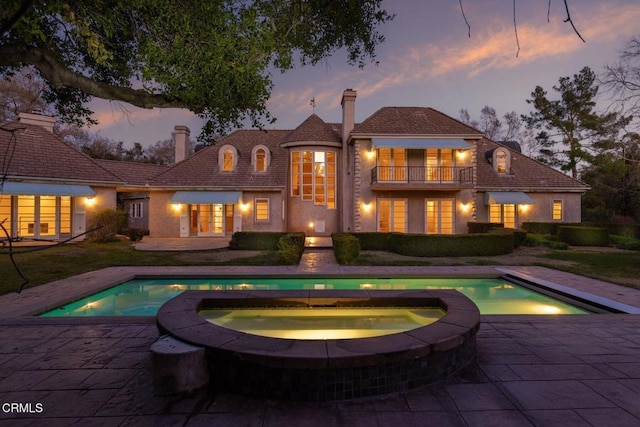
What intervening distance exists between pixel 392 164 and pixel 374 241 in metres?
5.79

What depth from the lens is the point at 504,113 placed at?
1607 inches

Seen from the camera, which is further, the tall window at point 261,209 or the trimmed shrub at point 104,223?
the tall window at point 261,209

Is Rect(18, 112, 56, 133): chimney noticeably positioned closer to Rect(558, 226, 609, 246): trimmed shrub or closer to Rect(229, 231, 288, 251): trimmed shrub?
Rect(229, 231, 288, 251): trimmed shrub

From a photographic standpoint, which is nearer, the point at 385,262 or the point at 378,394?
the point at 378,394

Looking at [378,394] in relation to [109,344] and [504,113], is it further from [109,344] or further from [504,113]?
[504,113]

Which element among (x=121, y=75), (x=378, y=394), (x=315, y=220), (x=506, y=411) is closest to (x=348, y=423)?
(x=378, y=394)

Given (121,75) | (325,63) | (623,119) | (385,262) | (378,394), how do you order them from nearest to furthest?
(378,394) < (121,75) < (325,63) < (385,262) < (623,119)

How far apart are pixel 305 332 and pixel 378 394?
6.37ft

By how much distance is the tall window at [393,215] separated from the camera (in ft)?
65.9

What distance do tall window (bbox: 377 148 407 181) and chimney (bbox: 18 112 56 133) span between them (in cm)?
2189

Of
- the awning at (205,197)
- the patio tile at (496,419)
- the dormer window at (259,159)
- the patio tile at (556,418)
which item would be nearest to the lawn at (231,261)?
the awning at (205,197)

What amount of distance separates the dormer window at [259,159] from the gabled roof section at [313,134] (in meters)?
1.52

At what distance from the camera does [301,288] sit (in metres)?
9.72

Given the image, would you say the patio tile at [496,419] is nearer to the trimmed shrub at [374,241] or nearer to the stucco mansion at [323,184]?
the trimmed shrub at [374,241]
